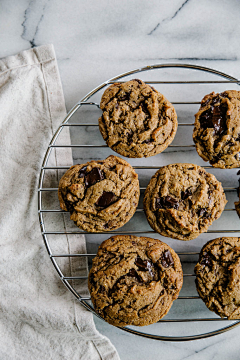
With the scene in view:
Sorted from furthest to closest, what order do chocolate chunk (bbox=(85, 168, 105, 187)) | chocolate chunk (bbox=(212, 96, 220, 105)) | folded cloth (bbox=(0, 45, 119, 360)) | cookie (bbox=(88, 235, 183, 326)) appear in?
folded cloth (bbox=(0, 45, 119, 360)) → chocolate chunk (bbox=(212, 96, 220, 105)) → chocolate chunk (bbox=(85, 168, 105, 187)) → cookie (bbox=(88, 235, 183, 326))

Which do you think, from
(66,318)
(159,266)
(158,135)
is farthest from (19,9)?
(66,318)

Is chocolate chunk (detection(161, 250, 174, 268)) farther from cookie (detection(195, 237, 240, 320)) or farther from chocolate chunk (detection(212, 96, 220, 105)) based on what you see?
chocolate chunk (detection(212, 96, 220, 105))

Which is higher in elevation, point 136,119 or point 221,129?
point 136,119

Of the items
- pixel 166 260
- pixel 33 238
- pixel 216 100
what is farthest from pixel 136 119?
pixel 33 238

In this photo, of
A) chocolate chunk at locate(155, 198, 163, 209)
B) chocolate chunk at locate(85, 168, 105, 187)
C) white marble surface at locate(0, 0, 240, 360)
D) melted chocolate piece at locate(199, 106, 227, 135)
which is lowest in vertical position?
chocolate chunk at locate(155, 198, 163, 209)

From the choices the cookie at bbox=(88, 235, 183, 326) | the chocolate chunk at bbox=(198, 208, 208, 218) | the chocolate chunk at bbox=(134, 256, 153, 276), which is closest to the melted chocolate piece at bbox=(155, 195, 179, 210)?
the chocolate chunk at bbox=(198, 208, 208, 218)

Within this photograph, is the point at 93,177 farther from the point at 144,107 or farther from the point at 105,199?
the point at 144,107

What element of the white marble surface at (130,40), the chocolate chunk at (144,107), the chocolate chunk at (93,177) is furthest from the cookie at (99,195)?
the white marble surface at (130,40)
